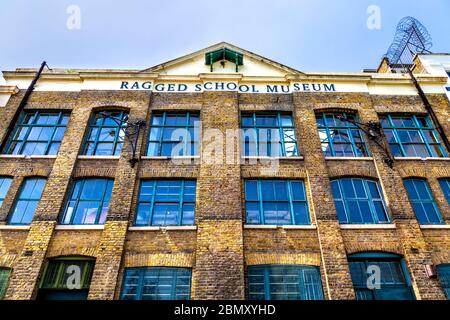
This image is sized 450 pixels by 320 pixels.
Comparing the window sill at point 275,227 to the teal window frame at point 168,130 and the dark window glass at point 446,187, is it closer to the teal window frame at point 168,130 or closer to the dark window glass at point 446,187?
the teal window frame at point 168,130

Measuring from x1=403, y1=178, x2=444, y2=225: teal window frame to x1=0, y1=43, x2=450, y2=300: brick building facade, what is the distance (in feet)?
0.33

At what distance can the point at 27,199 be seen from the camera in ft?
36.7

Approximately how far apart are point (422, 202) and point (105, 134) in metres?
13.1

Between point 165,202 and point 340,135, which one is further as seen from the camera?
point 340,135

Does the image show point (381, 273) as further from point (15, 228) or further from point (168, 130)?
point (15, 228)

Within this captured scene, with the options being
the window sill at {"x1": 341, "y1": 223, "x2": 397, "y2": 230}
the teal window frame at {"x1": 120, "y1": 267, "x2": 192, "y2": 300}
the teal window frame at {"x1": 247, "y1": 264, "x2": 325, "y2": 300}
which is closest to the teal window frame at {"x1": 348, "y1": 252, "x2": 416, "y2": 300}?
the window sill at {"x1": 341, "y1": 223, "x2": 397, "y2": 230}

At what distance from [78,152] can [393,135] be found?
1342 centimetres

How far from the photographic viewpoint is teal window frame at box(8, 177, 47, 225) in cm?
1070

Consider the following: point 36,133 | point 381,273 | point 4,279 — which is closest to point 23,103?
point 36,133

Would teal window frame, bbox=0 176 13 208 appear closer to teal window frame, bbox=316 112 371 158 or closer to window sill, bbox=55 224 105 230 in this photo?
window sill, bbox=55 224 105 230

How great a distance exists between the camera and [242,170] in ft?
38.4
